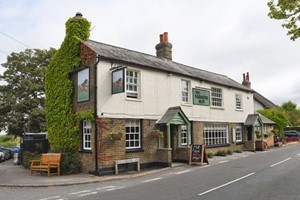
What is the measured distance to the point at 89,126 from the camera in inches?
588

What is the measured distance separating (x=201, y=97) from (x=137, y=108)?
6908 mm

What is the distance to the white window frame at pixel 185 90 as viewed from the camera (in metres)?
19.7

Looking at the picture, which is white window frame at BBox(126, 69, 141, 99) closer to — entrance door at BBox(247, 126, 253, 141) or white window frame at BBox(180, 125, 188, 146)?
white window frame at BBox(180, 125, 188, 146)

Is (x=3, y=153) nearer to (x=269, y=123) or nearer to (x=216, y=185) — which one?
(x=216, y=185)

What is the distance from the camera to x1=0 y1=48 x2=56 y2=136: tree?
29920 mm

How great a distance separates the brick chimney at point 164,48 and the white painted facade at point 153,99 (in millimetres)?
3725

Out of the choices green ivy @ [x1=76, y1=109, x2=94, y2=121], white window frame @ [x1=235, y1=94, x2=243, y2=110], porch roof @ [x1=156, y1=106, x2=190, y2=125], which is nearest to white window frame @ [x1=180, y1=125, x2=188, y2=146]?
porch roof @ [x1=156, y1=106, x2=190, y2=125]

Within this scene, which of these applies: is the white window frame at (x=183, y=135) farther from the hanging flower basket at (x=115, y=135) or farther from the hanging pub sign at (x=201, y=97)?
the hanging flower basket at (x=115, y=135)

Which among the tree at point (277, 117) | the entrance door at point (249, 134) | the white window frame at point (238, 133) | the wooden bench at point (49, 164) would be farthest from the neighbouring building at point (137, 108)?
the tree at point (277, 117)

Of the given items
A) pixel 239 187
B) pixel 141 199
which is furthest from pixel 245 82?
pixel 141 199

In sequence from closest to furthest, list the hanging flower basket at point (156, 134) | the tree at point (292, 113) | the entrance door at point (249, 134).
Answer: the hanging flower basket at point (156, 134) < the entrance door at point (249, 134) < the tree at point (292, 113)

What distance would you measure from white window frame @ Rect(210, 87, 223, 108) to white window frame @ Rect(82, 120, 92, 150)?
443 inches

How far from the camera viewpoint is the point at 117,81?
554 inches

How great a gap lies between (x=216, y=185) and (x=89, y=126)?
7591 mm
